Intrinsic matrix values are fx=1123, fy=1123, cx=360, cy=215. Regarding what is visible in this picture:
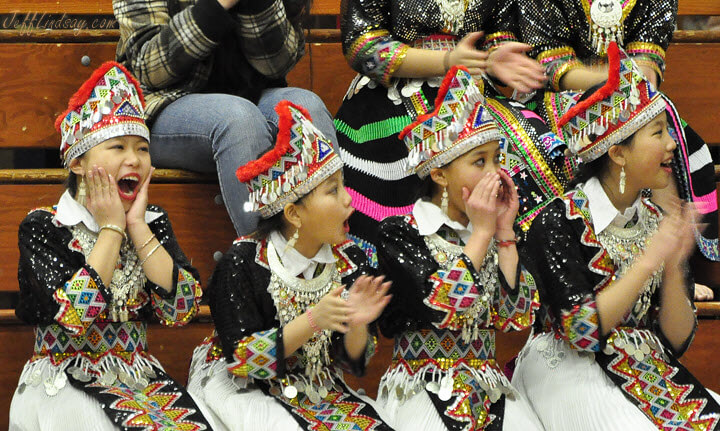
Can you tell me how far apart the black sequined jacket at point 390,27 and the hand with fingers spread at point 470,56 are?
15 cm

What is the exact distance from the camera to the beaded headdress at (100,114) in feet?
8.44

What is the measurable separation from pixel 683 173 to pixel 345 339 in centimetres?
122

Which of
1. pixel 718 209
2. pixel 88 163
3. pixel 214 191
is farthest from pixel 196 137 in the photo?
pixel 718 209

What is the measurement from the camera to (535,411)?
2643 mm

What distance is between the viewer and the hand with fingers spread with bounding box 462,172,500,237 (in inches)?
95.9

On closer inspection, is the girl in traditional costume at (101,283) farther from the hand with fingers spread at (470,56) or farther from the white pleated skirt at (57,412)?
the hand with fingers spread at (470,56)

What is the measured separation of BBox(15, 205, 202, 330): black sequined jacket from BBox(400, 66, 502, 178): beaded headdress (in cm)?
62

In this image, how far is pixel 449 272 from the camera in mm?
2430

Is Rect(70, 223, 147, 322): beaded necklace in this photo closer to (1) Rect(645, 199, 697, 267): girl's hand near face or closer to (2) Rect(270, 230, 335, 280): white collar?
(2) Rect(270, 230, 335, 280): white collar

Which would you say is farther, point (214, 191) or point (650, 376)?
point (214, 191)

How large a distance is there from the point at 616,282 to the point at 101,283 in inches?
44.9

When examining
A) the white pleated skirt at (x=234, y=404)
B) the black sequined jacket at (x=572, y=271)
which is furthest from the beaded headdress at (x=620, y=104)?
the white pleated skirt at (x=234, y=404)

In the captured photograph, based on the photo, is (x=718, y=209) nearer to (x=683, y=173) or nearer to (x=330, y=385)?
(x=683, y=173)

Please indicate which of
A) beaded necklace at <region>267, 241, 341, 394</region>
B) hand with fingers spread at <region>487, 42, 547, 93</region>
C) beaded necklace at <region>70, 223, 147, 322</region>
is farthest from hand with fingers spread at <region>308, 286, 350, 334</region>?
hand with fingers spread at <region>487, 42, 547, 93</region>
